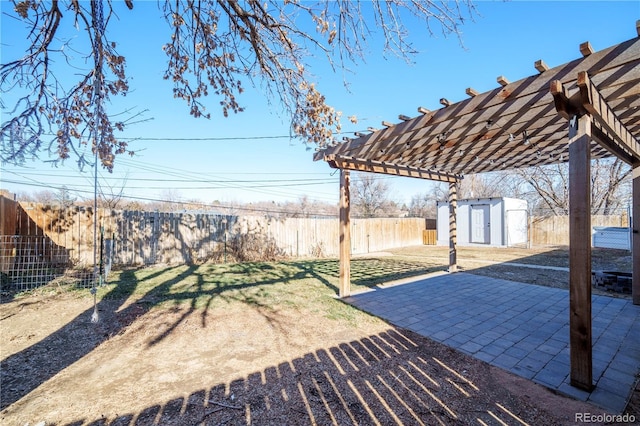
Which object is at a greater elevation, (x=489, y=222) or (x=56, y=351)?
(x=489, y=222)

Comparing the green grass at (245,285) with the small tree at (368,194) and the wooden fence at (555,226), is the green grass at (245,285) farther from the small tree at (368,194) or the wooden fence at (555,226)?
the small tree at (368,194)

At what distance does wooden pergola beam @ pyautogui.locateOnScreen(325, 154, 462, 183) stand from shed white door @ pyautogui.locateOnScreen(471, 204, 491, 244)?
27.7 feet

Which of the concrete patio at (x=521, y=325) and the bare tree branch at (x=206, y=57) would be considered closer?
the concrete patio at (x=521, y=325)

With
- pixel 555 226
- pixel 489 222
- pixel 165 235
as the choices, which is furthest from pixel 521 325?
pixel 555 226

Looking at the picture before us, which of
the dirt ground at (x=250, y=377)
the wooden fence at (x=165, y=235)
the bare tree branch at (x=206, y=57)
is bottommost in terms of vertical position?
the dirt ground at (x=250, y=377)

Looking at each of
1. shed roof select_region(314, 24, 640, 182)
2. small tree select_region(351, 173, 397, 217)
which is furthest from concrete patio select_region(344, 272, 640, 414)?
small tree select_region(351, 173, 397, 217)

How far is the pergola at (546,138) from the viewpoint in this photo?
2.13 meters

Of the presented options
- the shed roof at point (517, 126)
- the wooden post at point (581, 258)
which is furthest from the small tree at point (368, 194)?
the wooden post at point (581, 258)

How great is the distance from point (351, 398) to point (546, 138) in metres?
4.41

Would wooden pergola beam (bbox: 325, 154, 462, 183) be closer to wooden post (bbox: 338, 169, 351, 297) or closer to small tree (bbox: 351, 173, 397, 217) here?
wooden post (bbox: 338, 169, 351, 297)

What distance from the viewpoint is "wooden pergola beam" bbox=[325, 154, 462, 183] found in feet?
15.0

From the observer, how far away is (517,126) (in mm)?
3572

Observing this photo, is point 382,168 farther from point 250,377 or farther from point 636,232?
point 250,377

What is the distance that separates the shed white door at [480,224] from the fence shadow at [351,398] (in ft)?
42.2
